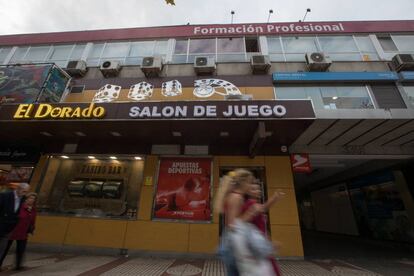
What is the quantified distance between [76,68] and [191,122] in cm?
783

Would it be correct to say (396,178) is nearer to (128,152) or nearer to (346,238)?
(346,238)

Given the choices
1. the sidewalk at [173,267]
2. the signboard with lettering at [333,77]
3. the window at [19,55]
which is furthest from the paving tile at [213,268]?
the window at [19,55]

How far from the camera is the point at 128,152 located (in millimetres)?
8555

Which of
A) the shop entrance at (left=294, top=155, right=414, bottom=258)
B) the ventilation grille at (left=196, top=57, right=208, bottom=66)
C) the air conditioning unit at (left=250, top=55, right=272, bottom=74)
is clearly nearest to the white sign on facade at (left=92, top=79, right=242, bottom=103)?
the ventilation grille at (left=196, top=57, right=208, bottom=66)

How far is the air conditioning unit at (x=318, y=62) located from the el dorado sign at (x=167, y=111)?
4.45m

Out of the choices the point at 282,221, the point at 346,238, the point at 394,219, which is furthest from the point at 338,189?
the point at 282,221

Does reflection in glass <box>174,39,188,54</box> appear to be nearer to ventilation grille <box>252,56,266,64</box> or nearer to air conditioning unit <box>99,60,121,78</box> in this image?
air conditioning unit <box>99,60,121,78</box>

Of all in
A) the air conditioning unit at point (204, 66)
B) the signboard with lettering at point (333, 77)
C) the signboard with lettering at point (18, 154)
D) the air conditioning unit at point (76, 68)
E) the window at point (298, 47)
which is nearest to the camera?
the signboard with lettering at point (18, 154)

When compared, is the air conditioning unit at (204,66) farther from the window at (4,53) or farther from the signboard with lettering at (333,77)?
the window at (4,53)

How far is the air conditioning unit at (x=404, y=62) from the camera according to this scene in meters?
9.23

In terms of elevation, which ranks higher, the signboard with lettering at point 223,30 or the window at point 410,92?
the signboard with lettering at point 223,30

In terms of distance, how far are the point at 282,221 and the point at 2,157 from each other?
1160 cm

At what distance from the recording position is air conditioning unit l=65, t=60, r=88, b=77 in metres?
10.7

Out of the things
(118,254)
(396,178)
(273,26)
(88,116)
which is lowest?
(118,254)
